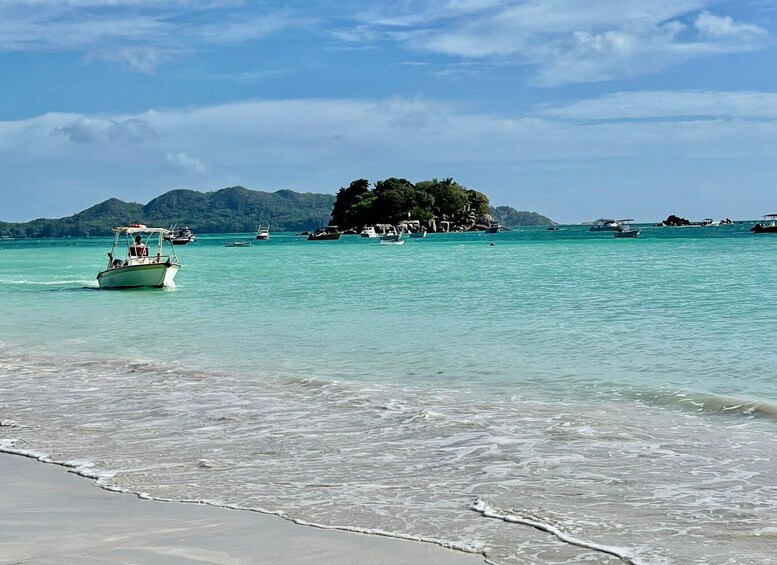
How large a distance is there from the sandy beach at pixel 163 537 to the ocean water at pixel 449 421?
0.27 metres

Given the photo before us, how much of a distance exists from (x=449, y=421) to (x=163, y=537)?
4673 mm

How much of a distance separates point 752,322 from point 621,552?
15.5 m

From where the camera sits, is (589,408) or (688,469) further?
(589,408)

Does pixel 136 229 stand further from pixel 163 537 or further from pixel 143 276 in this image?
pixel 163 537

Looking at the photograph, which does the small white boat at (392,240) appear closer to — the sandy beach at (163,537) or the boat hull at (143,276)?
the boat hull at (143,276)

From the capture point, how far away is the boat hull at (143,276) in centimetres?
3572

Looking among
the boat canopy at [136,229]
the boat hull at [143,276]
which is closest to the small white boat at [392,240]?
the boat canopy at [136,229]

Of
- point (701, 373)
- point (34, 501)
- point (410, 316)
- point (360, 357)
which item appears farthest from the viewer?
point (410, 316)

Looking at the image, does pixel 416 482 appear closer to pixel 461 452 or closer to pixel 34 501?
pixel 461 452

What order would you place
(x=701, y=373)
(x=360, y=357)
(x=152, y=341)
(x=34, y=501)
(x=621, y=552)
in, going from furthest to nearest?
(x=152, y=341) < (x=360, y=357) < (x=701, y=373) < (x=34, y=501) < (x=621, y=552)

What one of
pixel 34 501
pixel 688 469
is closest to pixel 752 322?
pixel 688 469

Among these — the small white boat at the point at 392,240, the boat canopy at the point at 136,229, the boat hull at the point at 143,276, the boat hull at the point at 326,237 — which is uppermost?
the boat hull at the point at 326,237

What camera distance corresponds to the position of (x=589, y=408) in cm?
1047

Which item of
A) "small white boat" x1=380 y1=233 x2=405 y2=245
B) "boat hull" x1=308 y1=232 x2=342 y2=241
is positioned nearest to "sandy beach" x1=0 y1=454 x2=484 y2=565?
"small white boat" x1=380 y1=233 x2=405 y2=245
